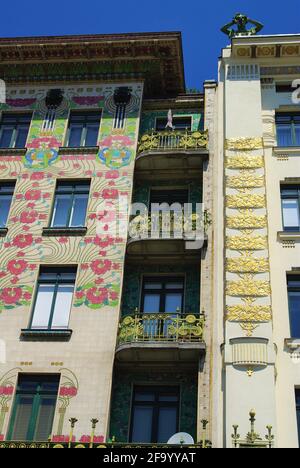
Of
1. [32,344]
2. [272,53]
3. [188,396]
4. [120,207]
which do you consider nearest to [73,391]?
[32,344]

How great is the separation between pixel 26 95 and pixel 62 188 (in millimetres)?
4928

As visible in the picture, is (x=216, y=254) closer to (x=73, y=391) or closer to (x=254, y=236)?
(x=254, y=236)

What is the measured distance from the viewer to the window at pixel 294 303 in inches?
715

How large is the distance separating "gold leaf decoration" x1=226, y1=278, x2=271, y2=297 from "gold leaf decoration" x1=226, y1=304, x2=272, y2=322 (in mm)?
419

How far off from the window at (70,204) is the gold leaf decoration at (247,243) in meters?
4.96

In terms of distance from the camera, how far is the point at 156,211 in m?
21.8

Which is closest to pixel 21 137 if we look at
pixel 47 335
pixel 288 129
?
pixel 47 335

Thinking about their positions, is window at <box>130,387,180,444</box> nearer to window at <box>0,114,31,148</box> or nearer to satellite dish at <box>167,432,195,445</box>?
satellite dish at <box>167,432,195,445</box>

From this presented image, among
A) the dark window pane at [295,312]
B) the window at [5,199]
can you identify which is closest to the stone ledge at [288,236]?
the dark window pane at [295,312]

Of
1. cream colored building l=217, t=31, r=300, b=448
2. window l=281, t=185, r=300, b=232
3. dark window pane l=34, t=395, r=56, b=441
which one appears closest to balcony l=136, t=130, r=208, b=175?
cream colored building l=217, t=31, r=300, b=448

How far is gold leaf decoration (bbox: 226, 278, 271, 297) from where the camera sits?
60.2ft

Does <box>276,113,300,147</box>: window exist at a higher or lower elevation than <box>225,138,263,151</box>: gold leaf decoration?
higher

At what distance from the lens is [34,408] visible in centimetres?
1773
